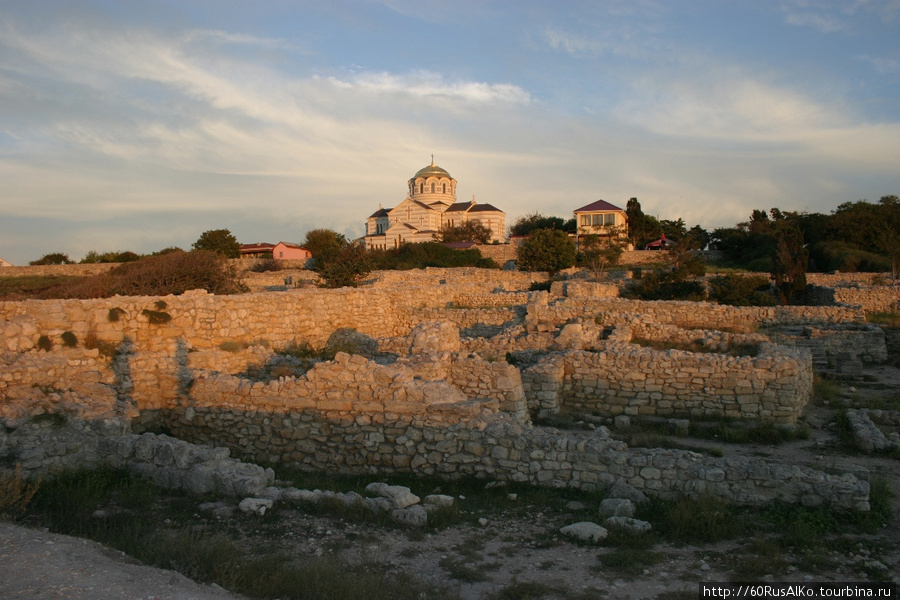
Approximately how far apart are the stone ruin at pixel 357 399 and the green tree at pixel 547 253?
91.6ft

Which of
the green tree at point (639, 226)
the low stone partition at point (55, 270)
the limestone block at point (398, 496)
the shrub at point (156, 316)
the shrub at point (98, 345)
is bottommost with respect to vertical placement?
the limestone block at point (398, 496)

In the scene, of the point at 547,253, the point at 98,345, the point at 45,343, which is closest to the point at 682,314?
the point at 98,345

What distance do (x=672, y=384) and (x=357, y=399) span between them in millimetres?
6035

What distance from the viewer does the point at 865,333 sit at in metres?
17.1

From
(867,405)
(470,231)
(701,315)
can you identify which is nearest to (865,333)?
(701,315)

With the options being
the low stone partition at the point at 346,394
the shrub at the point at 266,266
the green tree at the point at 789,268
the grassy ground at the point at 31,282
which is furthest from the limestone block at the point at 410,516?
the shrub at the point at 266,266

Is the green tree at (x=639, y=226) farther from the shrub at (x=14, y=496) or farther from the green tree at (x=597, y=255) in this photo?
the shrub at (x=14, y=496)

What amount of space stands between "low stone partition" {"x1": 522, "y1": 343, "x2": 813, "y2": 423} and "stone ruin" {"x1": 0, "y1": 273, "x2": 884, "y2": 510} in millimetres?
25

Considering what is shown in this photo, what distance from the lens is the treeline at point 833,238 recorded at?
4034 cm

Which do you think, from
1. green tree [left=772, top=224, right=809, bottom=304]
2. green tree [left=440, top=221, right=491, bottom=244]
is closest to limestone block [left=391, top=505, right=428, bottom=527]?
green tree [left=772, top=224, right=809, bottom=304]

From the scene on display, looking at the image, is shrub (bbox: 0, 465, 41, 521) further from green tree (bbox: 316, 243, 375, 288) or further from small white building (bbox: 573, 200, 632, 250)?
small white building (bbox: 573, 200, 632, 250)

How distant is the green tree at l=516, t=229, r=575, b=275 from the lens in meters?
42.5

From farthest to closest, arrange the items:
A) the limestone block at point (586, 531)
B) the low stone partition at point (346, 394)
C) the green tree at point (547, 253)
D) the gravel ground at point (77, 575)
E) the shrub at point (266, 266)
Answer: the shrub at point (266, 266), the green tree at point (547, 253), the low stone partition at point (346, 394), the limestone block at point (586, 531), the gravel ground at point (77, 575)

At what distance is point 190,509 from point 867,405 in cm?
1175
